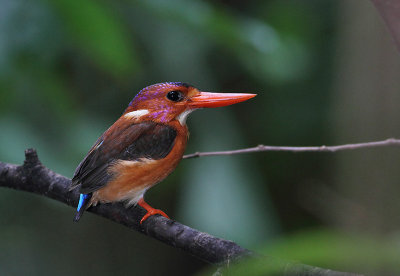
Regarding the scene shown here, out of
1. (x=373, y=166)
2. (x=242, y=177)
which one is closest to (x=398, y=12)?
(x=373, y=166)

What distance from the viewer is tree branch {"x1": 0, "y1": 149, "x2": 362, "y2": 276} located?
1.36m

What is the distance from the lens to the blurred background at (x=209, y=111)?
2.02m

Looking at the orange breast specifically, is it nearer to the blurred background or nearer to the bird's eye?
the bird's eye

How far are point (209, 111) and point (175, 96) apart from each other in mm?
1311

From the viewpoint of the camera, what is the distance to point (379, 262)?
1.88 ft

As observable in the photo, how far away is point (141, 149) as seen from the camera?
1.89 meters

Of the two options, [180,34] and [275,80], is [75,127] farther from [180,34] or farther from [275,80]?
[275,80]

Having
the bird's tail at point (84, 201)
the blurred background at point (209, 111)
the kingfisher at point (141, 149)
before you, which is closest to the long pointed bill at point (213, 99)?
the kingfisher at point (141, 149)

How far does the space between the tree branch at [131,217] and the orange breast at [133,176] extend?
0.06 meters

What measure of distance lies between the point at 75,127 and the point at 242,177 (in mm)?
953

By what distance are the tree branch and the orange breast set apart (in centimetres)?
6

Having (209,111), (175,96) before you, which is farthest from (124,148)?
(209,111)

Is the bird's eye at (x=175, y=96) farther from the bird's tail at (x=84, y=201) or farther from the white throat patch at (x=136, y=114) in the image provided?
the bird's tail at (x=84, y=201)

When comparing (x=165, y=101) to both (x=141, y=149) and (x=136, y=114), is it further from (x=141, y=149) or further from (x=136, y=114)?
(x=141, y=149)
